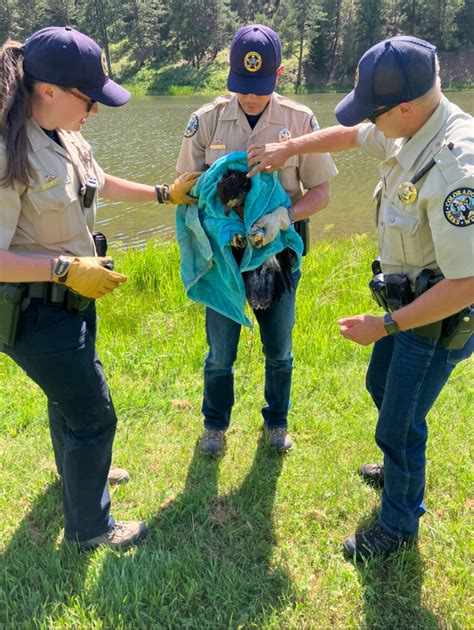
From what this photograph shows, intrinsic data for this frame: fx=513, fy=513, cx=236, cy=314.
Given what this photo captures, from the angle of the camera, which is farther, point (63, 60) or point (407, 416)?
point (407, 416)

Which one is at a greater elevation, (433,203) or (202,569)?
(433,203)

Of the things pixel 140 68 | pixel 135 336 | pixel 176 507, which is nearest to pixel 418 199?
pixel 176 507

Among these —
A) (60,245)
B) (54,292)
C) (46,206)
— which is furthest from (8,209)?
(54,292)

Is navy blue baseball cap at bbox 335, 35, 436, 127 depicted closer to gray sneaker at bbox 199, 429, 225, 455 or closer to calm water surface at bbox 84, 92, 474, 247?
gray sneaker at bbox 199, 429, 225, 455

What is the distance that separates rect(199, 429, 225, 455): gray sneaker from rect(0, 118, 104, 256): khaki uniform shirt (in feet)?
4.61

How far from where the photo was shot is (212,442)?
10.0 ft

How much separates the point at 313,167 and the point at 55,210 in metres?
1.43

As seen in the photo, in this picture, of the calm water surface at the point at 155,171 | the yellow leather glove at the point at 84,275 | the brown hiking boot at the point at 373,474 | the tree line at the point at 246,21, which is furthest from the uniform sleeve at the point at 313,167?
the tree line at the point at 246,21

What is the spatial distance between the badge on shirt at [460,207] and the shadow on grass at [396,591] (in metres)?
1.52

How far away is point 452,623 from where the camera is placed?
2064 millimetres

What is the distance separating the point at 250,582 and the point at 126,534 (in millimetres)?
649

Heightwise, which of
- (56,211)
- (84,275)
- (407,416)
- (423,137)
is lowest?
(407,416)

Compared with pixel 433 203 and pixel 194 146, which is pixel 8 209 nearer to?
pixel 194 146

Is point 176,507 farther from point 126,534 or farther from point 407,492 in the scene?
point 407,492
